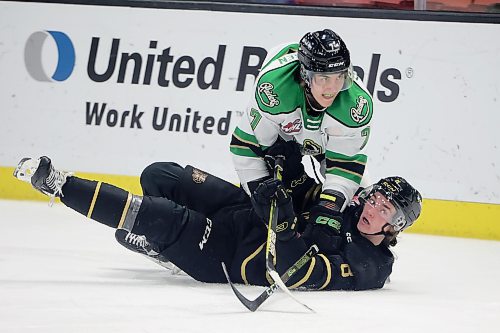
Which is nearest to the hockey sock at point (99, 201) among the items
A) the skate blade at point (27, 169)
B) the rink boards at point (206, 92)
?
the skate blade at point (27, 169)

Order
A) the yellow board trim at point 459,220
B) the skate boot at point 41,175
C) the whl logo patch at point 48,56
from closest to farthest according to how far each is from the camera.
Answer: the skate boot at point 41,175, the yellow board trim at point 459,220, the whl logo patch at point 48,56

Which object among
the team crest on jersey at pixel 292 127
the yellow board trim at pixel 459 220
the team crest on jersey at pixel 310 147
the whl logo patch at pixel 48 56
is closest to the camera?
the team crest on jersey at pixel 292 127

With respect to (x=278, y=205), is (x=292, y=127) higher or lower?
higher

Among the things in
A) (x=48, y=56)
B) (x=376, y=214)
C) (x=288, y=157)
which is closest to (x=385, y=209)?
(x=376, y=214)

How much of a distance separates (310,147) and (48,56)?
8.63ft

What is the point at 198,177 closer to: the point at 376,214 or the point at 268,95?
the point at 268,95

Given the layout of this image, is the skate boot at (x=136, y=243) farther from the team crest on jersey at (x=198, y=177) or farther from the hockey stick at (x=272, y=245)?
the hockey stick at (x=272, y=245)

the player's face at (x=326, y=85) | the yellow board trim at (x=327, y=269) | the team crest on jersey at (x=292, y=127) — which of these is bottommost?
the yellow board trim at (x=327, y=269)

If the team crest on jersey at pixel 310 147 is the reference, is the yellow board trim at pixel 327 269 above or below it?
below

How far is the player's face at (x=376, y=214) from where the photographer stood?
3.26m

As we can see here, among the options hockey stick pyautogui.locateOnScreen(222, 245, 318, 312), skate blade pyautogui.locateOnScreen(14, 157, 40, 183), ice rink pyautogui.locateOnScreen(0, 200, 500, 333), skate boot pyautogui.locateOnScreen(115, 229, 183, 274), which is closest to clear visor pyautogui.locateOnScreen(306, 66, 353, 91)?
hockey stick pyautogui.locateOnScreen(222, 245, 318, 312)

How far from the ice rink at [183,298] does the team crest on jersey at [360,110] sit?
56 centimetres

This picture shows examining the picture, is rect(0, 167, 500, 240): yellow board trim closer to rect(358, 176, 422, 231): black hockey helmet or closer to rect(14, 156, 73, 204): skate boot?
rect(358, 176, 422, 231): black hockey helmet

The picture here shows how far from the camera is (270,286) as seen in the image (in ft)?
10.1
